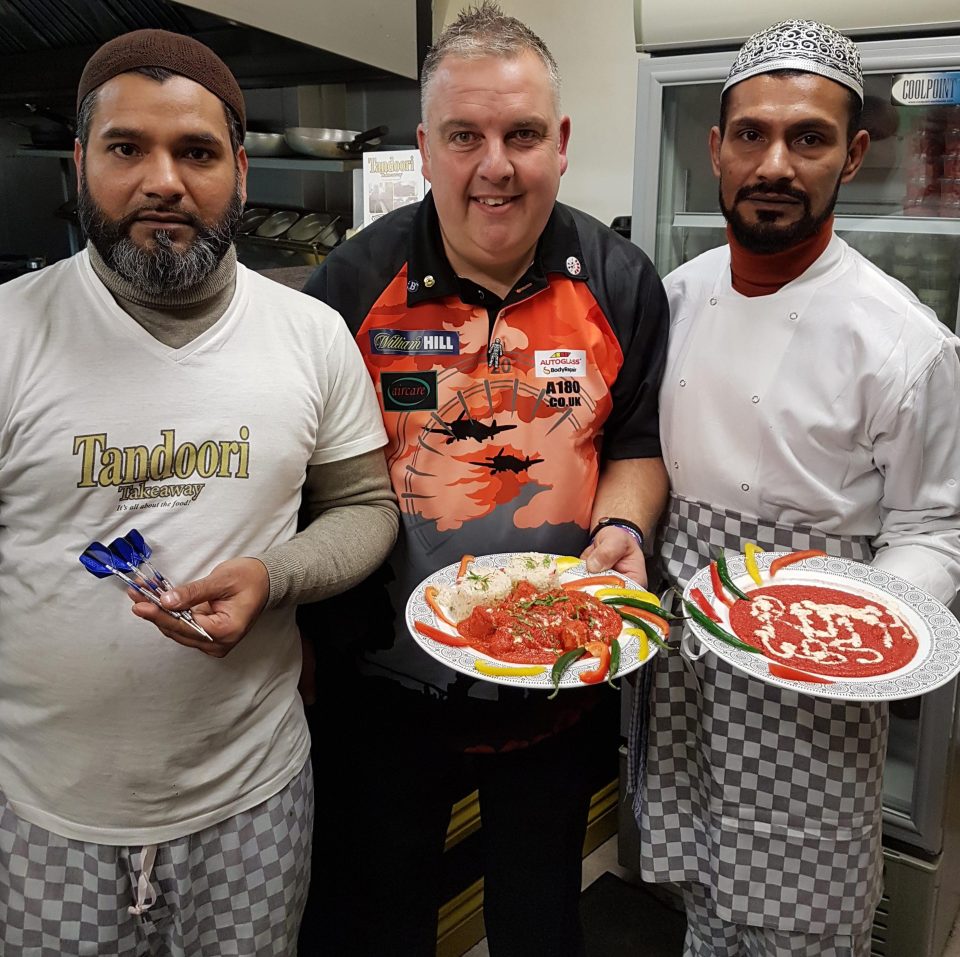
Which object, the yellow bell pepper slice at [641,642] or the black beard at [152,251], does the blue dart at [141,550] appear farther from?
the yellow bell pepper slice at [641,642]

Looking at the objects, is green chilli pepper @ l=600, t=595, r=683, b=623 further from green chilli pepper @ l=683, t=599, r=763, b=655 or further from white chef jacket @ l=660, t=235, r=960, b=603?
white chef jacket @ l=660, t=235, r=960, b=603

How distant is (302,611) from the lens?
5.79ft

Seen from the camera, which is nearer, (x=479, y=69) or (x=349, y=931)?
(x=479, y=69)

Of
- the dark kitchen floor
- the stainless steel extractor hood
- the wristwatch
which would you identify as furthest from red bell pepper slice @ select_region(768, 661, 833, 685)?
the stainless steel extractor hood

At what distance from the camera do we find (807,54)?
1531 mm

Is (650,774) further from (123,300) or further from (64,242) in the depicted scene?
(64,242)

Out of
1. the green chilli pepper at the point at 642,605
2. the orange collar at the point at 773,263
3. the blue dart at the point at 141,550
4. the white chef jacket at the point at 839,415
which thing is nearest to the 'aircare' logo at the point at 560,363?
the white chef jacket at the point at 839,415

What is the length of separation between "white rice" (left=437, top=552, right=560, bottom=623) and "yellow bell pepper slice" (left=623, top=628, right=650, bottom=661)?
0.57 ft

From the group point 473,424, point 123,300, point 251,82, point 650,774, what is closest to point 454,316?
point 473,424

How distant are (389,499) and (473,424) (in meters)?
0.22

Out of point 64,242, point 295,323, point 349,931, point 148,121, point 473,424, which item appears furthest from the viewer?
point 64,242

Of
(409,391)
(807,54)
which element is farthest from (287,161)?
(807,54)

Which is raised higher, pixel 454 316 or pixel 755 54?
pixel 755 54

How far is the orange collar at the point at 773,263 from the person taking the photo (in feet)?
5.40
